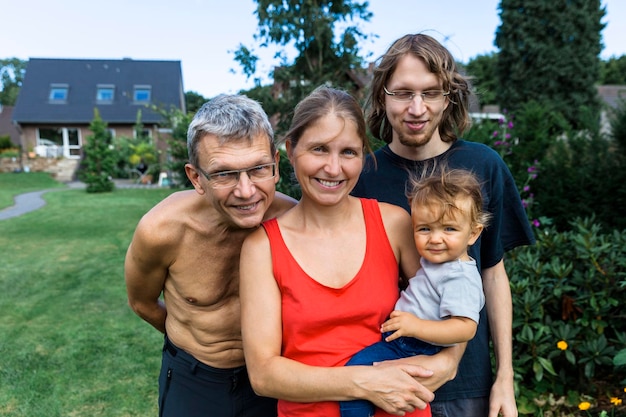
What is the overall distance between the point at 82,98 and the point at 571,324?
38.7 metres

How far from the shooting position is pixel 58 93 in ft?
119

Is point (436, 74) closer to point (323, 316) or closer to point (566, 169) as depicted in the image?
point (323, 316)

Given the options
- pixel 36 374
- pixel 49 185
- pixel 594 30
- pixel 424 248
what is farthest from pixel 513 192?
pixel 49 185

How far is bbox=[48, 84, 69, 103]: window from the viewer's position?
35.9m

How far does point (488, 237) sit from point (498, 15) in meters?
24.1

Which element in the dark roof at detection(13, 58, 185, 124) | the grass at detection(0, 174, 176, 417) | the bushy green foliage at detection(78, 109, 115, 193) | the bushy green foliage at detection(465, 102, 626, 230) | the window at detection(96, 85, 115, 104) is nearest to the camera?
the grass at detection(0, 174, 176, 417)

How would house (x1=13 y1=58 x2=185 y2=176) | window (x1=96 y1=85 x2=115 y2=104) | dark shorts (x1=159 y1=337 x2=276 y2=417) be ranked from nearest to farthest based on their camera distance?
dark shorts (x1=159 y1=337 x2=276 y2=417)
house (x1=13 y1=58 x2=185 y2=176)
window (x1=96 y1=85 x2=115 y2=104)

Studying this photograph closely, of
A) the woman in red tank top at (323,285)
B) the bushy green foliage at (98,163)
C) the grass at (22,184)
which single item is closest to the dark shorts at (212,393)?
the woman in red tank top at (323,285)

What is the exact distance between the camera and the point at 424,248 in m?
1.61

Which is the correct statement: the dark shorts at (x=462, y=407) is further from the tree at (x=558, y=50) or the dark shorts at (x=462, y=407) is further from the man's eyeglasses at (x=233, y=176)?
the tree at (x=558, y=50)

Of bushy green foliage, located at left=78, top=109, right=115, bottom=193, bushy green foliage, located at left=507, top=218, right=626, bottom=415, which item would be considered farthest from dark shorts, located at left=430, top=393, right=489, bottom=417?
bushy green foliage, located at left=78, top=109, right=115, bottom=193

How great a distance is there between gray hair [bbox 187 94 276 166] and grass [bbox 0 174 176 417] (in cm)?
348

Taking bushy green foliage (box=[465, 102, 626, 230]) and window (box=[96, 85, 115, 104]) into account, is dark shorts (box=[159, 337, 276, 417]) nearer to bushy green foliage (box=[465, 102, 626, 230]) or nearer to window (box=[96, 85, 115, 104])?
bushy green foliage (box=[465, 102, 626, 230])

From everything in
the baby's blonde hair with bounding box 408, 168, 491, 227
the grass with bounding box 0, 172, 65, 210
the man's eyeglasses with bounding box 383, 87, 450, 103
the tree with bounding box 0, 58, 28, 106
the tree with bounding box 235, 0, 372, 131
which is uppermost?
the tree with bounding box 0, 58, 28, 106
